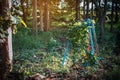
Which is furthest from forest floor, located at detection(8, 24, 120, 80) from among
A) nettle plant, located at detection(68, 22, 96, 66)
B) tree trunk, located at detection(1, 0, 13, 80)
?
nettle plant, located at detection(68, 22, 96, 66)

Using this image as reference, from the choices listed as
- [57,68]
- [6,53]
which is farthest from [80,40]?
[6,53]

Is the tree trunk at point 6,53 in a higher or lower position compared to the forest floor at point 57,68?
higher

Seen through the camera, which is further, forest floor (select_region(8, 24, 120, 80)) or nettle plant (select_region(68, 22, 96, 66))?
nettle plant (select_region(68, 22, 96, 66))

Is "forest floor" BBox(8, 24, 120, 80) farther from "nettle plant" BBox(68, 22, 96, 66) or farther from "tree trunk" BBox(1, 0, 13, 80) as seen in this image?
"nettle plant" BBox(68, 22, 96, 66)

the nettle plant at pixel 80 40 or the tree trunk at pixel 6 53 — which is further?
the nettle plant at pixel 80 40

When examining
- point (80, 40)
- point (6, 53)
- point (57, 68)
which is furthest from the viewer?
point (57, 68)

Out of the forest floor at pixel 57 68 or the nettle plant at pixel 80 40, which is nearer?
the forest floor at pixel 57 68

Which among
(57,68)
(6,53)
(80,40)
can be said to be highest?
(80,40)

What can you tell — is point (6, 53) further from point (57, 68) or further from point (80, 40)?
point (80, 40)

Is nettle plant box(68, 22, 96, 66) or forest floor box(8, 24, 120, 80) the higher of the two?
nettle plant box(68, 22, 96, 66)

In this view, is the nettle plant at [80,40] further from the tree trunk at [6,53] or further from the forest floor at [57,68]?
the tree trunk at [6,53]

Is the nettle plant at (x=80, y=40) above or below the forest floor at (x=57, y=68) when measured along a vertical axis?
above

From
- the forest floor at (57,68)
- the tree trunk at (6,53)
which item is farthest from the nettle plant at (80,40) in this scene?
the tree trunk at (6,53)

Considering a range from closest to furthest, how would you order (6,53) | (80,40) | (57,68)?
(6,53)
(80,40)
(57,68)
